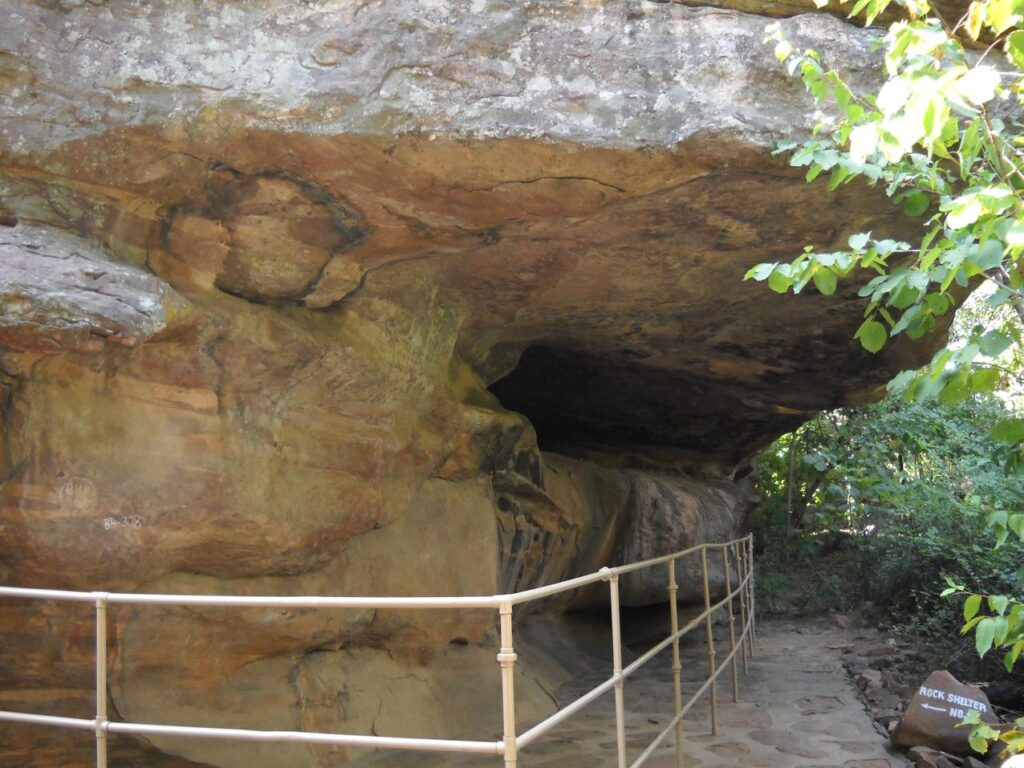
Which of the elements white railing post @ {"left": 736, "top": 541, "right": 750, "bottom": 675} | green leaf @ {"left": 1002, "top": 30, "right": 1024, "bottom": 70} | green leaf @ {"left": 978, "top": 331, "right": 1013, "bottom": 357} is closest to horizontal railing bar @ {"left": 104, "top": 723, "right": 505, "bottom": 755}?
green leaf @ {"left": 978, "top": 331, "right": 1013, "bottom": 357}

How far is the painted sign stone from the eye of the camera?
215 inches

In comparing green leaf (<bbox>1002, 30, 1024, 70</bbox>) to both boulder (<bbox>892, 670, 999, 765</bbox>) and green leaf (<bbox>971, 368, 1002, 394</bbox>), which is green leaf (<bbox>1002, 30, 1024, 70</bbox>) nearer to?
green leaf (<bbox>971, 368, 1002, 394</bbox>)

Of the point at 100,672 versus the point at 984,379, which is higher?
the point at 984,379

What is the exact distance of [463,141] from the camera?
4047 millimetres

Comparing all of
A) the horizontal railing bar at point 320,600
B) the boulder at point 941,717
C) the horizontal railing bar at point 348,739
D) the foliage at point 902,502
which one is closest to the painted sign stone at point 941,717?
the boulder at point 941,717

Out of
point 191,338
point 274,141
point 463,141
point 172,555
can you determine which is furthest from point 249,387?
point 463,141

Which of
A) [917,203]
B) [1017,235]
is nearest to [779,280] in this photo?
[917,203]

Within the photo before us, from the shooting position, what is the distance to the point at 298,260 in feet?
15.0

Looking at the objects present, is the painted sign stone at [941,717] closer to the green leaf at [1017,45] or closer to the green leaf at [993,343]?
the green leaf at [993,343]

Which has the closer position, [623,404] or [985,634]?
[985,634]

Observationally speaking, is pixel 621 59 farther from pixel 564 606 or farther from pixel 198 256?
pixel 564 606

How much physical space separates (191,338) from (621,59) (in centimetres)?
225

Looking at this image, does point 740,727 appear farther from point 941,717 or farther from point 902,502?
point 902,502

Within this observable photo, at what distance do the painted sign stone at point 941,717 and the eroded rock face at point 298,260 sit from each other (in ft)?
8.08
